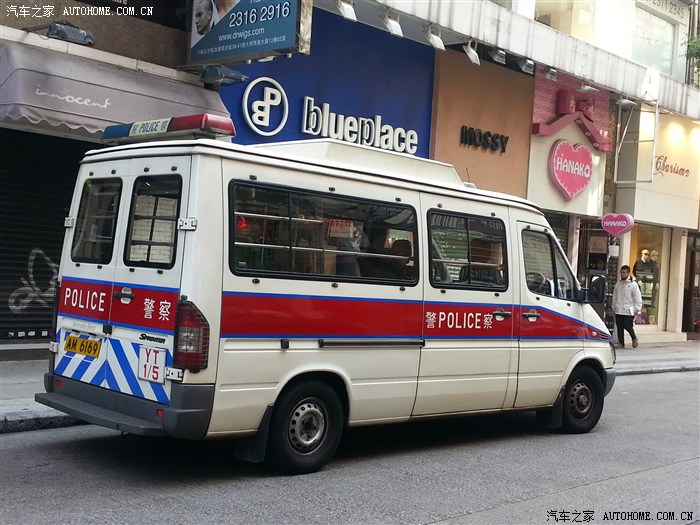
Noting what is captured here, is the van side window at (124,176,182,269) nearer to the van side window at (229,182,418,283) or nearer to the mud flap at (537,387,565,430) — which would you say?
the van side window at (229,182,418,283)

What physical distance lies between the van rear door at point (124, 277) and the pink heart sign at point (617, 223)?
555 inches

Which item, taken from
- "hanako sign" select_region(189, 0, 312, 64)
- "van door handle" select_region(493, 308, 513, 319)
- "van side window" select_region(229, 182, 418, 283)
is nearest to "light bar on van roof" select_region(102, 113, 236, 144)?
"van side window" select_region(229, 182, 418, 283)

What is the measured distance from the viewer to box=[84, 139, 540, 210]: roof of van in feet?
21.5

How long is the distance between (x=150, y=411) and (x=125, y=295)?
94 cm

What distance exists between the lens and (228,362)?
5.88 metres

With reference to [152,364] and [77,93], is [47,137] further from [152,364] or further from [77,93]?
[152,364]

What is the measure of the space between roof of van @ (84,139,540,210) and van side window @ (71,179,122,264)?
27cm

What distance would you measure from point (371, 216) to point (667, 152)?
17.6 meters

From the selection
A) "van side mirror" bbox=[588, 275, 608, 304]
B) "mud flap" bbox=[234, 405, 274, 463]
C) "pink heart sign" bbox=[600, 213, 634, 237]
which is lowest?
"mud flap" bbox=[234, 405, 274, 463]

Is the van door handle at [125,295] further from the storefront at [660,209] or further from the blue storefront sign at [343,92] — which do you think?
the storefront at [660,209]

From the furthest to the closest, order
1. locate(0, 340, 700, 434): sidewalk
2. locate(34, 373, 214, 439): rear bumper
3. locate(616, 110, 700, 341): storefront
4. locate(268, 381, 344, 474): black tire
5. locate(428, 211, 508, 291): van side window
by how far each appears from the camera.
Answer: locate(616, 110, 700, 341): storefront → locate(0, 340, 700, 434): sidewalk → locate(428, 211, 508, 291): van side window → locate(268, 381, 344, 474): black tire → locate(34, 373, 214, 439): rear bumper

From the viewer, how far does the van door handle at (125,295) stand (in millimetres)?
6133

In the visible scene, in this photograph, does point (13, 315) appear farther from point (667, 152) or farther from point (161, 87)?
point (667, 152)

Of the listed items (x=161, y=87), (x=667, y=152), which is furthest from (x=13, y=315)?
(x=667, y=152)
